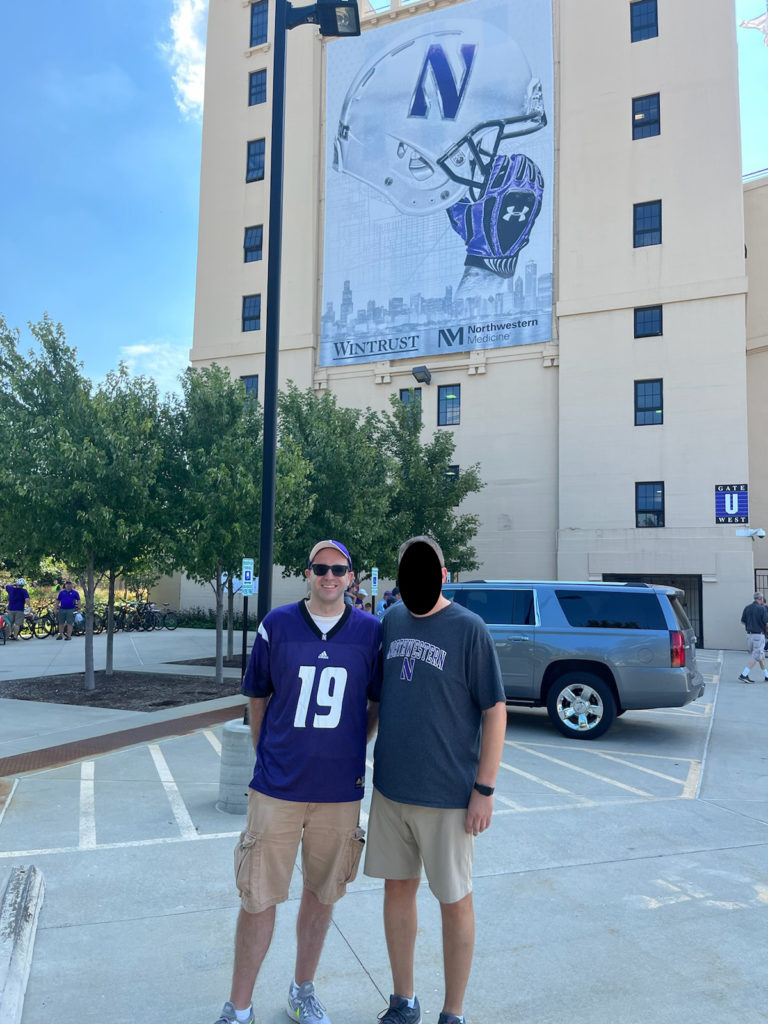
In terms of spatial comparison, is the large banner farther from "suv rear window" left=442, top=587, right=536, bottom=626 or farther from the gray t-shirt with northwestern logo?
the gray t-shirt with northwestern logo

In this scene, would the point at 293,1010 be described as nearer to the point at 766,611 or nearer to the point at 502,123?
the point at 766,611

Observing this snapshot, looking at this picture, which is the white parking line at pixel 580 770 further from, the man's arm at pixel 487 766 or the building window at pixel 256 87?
the building window at pixel 256 87

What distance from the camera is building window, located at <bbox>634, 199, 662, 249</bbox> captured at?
1005 inches

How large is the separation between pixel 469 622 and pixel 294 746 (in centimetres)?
88

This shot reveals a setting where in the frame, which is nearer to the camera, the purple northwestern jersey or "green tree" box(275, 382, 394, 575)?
the purple northwestern jersey

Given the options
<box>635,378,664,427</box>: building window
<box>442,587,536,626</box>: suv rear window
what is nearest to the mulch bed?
<box>442,587,536,626</box>: suv rear window

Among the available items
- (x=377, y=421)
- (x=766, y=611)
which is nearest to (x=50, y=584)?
(x=377, y=421)

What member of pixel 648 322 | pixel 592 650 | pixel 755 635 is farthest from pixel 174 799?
pixel 648 322

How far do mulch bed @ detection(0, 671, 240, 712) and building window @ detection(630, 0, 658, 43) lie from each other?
1018 inches

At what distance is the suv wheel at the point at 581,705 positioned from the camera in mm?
9391

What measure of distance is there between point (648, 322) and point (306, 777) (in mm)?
25175

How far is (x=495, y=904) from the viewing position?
4.48 metres

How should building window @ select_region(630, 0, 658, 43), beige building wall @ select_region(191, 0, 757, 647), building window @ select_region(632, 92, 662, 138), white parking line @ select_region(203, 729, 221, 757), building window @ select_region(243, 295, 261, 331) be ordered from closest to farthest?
white parking line @ select_region(203, 729, 221, 757) → beige building wall @ select_region(191, 0, 757, 647) → building window @ select_region(632, 92, 662, 138) → building window @ select_region(630, 0, 658, 43) → building window @ select_region(243, 295, 261, 331)

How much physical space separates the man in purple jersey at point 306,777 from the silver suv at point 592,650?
671cm
